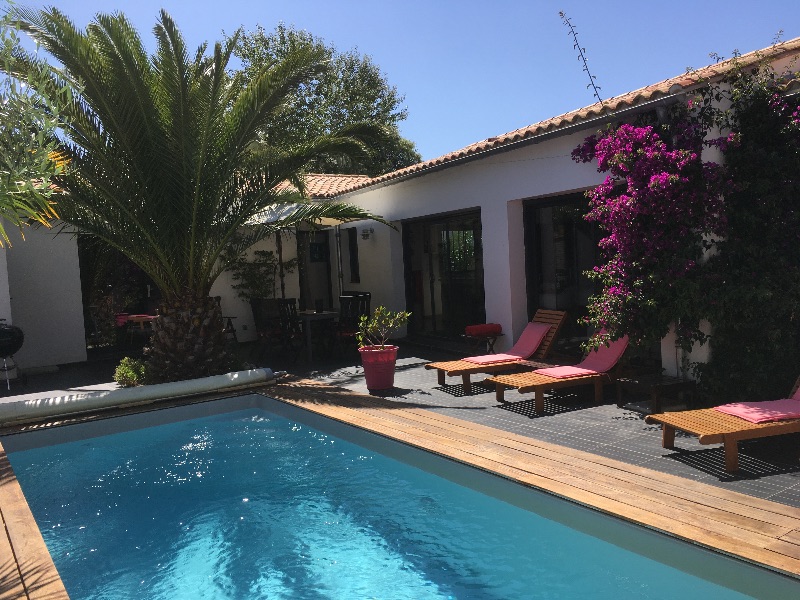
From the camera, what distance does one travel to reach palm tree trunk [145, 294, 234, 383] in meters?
9.98

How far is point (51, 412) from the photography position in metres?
8.20

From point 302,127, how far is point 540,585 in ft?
103

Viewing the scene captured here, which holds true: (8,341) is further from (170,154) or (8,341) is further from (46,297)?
(170,154)

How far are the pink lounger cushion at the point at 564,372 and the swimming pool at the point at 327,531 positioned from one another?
2.24 meters

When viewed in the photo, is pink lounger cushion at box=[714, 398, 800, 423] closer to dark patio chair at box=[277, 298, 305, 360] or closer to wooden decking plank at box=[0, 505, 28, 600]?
wooden decking plank at box=[0, 505, 28, 600]

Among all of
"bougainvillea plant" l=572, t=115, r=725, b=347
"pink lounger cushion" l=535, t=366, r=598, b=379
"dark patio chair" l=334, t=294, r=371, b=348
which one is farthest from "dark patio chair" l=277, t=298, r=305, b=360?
"bougainvillea plant" l=572, t=115, r=725, b=347

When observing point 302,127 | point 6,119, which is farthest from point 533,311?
point 302,127

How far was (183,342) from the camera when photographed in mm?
10000

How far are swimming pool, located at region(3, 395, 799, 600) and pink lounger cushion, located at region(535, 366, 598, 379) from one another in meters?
2.24

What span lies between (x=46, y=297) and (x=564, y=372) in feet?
34.3

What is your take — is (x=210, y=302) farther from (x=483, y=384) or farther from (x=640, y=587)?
(x=640, y=587)

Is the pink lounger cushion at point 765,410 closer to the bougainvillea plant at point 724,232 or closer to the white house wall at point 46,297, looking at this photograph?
the bougainvillea plant at point 724,232

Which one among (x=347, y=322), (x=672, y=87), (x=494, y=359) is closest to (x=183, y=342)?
(x=347, y=322)

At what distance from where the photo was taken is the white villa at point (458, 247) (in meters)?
9.13
